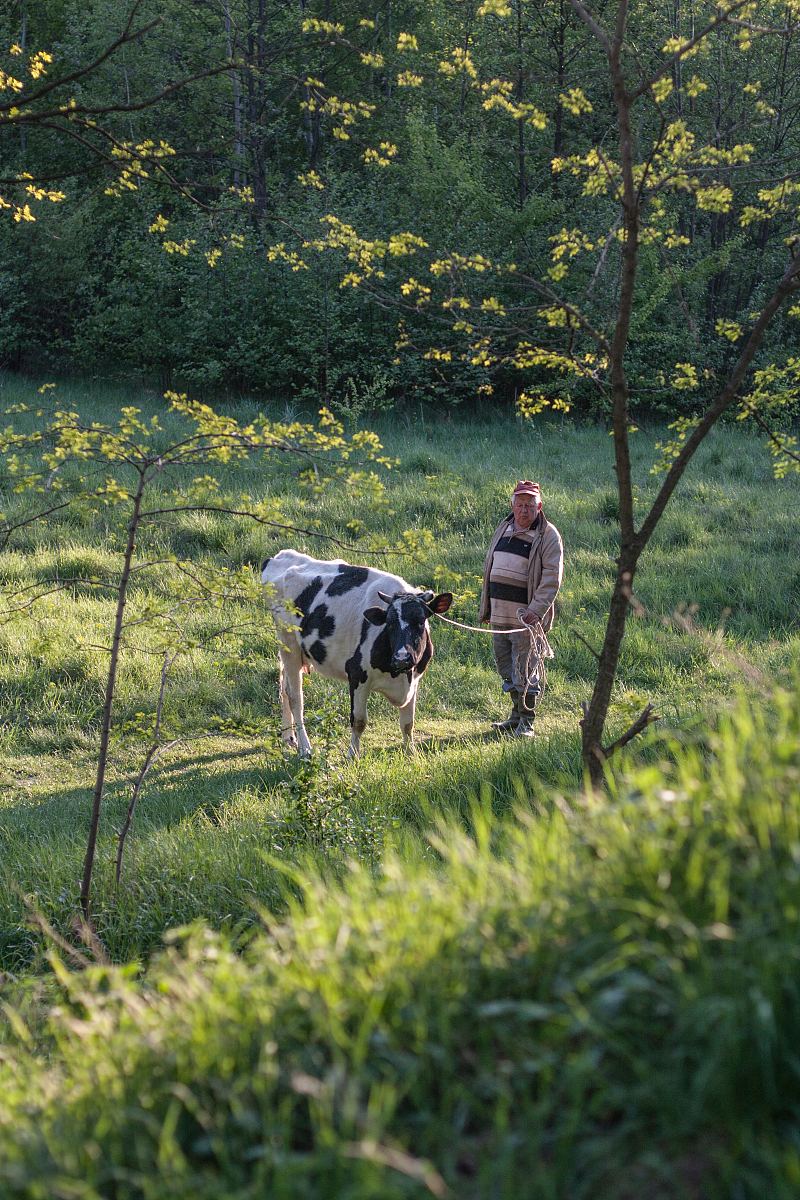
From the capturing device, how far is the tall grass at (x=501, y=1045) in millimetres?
2490

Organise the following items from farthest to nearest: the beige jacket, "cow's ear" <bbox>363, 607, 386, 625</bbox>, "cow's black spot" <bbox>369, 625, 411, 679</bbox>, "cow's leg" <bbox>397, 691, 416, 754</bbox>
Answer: the beige jacket
"cow's leg" <bbox>397, 691, 416, 754</bbox>
"cow's black spot" <bbox>369, 625, 411, 679</bbox>
"cow's ear" <bbox>363, 607, 386, 625</bbox>

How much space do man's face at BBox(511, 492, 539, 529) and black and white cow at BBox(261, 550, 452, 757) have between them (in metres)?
1.21

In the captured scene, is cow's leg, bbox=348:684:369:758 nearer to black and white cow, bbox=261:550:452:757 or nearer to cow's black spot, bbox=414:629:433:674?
black and white cow, bbox=261:550:452:757

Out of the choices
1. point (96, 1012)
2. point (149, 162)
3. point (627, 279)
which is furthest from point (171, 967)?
point (149, 162)

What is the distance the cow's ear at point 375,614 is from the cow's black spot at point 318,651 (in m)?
0.80

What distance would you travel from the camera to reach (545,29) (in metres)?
28.4

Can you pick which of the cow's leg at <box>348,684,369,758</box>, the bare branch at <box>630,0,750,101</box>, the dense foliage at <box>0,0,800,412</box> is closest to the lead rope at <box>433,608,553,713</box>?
the cow's leg at <box>348,684,369,758</box>

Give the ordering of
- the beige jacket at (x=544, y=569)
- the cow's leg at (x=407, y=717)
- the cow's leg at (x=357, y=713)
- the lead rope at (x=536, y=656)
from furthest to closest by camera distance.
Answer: the beige jacket at (x=544, y=569) < the cow's leg at (x=407, y=717) < the cow's leg at (x=357, y=713) < the lead rope at (x=536, y=656)

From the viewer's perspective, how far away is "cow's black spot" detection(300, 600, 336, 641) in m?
10.7

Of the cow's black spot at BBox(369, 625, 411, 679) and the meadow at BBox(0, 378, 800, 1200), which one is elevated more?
the meadow at BBox(0, 378, 800, 1200)

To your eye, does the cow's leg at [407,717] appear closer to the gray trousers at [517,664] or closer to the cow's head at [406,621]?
the cow's head at [406,621]

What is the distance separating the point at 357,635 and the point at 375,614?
551 millimetres

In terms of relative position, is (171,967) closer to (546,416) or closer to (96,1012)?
(96,1012)

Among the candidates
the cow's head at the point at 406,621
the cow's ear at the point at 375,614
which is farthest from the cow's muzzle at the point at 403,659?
the cow's ear at the point at 375,614
